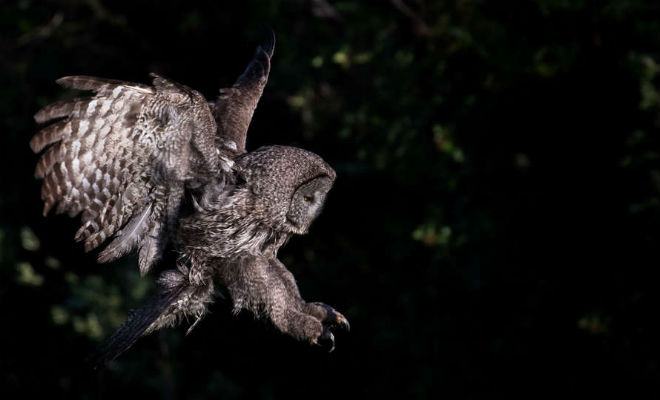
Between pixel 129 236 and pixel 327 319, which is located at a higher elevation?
pixel 129 236

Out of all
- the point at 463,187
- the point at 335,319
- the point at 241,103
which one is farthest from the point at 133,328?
the point at 463,187

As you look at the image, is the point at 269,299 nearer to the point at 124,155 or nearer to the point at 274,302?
the point at 274,302

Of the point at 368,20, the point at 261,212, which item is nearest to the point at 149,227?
the point at 261,212

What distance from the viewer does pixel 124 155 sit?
9.12ft

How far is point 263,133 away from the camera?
5.86 m

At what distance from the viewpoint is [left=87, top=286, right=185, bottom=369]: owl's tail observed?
2.73 metres

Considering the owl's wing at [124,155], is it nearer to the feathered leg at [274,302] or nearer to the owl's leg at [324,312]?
the feathered leg at [274,302]

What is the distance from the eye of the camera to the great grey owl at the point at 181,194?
269cm

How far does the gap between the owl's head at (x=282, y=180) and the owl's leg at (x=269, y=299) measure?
176 millimetres

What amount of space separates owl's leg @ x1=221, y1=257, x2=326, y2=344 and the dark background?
1261 mm

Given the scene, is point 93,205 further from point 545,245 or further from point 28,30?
point 28,30

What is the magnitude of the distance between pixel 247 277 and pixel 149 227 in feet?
1.28

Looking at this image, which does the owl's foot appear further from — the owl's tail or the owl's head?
the owl's tail

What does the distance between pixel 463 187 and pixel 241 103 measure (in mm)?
2084
